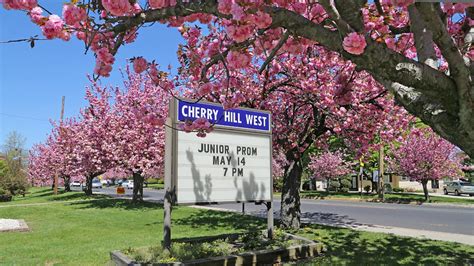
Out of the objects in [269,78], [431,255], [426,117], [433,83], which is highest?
[269,78]

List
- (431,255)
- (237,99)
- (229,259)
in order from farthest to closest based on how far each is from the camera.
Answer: (431,255)
(229,259)
(237,99)

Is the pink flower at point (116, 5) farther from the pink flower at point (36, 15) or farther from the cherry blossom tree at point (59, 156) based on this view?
the cherry blossom tree at point (59, 156)

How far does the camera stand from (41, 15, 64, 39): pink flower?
127 inches

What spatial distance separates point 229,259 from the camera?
21.6 feet

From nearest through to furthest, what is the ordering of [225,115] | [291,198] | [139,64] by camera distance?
1. [139,64]
2. [225,115]
3. [291,198]

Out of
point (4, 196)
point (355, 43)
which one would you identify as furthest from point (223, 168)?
point (4, 196)

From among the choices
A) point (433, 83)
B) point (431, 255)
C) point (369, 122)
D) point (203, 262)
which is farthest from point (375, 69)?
point (369, 122)

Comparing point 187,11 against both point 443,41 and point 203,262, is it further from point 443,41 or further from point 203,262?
point 203,262

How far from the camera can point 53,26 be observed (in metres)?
3.21

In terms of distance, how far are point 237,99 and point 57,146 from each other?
3348 centimetres

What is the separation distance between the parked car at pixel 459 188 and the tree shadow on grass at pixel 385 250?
31363 millimetres

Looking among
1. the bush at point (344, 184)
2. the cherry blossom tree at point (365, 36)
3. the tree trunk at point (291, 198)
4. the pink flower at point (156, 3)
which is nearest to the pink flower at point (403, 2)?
the cherry blossom tree at point (365, 36)

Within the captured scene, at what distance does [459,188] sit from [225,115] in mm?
36376

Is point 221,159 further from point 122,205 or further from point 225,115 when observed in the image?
point 122,205
